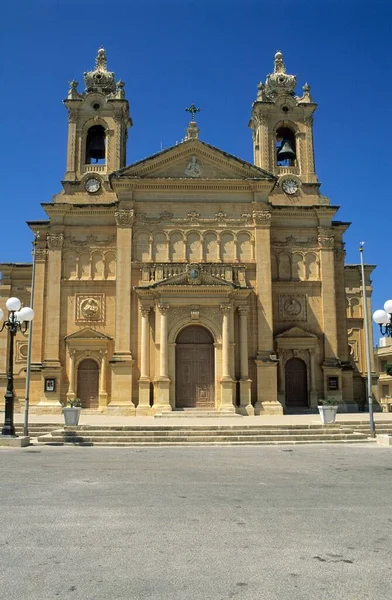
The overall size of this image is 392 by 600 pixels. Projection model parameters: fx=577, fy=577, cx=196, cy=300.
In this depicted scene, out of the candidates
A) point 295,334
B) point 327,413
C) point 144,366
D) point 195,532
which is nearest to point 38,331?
point 144,366

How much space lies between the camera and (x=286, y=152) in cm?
3953

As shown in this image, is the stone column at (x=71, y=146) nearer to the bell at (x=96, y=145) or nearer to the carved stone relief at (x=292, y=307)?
the bell at (x=96, y=145)

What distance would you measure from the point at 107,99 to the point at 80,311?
15.2 m

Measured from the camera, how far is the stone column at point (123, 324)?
33938 mm

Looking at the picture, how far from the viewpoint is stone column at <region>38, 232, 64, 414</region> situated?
1377 inches

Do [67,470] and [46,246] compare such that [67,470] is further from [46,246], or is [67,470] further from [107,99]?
[107,99]

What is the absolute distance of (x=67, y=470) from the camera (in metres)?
14.4

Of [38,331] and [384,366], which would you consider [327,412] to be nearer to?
[38,331]

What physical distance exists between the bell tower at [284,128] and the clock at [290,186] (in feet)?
1.67

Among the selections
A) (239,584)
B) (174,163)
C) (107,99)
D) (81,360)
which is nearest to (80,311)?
(81,360)

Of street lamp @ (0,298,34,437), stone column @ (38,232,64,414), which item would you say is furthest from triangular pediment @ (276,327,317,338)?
street lamp @ (0,298,34,437)

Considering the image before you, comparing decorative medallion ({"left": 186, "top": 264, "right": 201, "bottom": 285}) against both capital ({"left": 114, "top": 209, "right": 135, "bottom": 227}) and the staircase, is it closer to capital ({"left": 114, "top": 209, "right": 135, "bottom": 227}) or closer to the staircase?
capital ({"left": 114, "top": 209, "right": 135, "bottom": 227})

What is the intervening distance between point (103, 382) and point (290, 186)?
18.0 metres

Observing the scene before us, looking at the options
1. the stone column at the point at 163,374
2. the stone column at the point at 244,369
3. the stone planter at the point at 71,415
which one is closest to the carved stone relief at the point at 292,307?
the stone column at the point at 244,369
